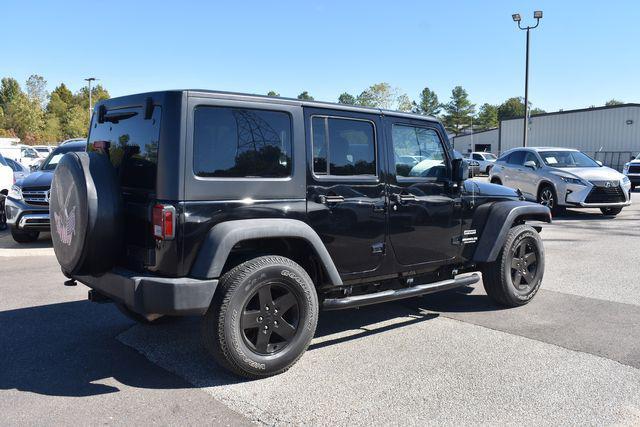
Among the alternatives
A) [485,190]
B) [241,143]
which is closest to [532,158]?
[485,190]

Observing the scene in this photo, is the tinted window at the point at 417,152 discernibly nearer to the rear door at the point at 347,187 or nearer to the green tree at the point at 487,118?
the rear door at the point at 347,187

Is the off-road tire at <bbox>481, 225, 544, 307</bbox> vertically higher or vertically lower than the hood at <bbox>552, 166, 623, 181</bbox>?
lower

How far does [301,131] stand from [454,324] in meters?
2.44

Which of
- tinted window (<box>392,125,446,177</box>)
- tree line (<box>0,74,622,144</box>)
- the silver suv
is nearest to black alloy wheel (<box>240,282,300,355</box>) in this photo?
tinted window (<box>392,125,446,177</box>)

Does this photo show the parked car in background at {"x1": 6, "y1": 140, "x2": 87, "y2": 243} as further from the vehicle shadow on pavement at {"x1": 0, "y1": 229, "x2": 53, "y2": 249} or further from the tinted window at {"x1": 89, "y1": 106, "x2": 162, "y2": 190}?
the tinted window at {"x1": 89, "y1": 106, "x2": 162, "y2": 190}

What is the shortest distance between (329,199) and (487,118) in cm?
11546

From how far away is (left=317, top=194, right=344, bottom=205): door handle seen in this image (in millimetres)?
4301

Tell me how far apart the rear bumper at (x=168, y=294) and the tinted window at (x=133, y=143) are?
2.14 feet

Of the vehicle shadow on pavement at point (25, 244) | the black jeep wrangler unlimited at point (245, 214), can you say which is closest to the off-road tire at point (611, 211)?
the black jeep wrangler unlimited at point (245, 214)

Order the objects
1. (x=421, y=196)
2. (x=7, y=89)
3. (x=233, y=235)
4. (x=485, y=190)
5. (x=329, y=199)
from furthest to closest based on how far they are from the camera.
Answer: (x=7, y=89) → (x=485, y=190) → (x=421, y=196) → (x=329, y=199) → (x=233, y=235)

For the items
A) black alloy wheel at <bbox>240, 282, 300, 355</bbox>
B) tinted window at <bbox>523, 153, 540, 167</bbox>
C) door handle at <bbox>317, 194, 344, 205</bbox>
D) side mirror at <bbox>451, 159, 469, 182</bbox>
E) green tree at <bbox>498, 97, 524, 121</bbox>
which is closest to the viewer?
black alloy wheel at <bbox>240, 282, 300, 355</bbox>

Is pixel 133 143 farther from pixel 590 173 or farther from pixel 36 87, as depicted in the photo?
pixel 36 87

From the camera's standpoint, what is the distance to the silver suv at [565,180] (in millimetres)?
13133

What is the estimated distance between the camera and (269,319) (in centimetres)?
399
